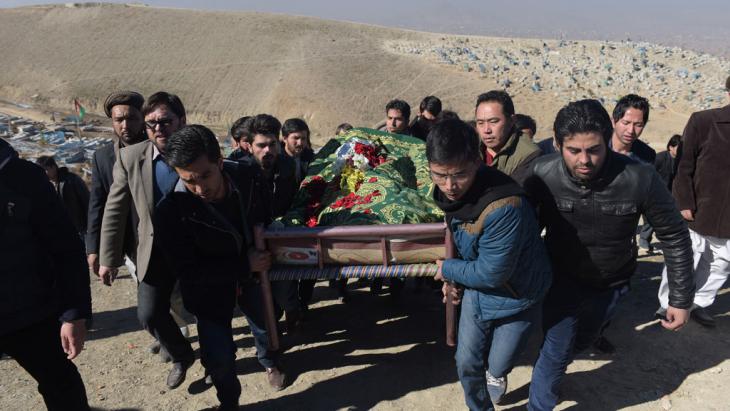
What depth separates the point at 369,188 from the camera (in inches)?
142

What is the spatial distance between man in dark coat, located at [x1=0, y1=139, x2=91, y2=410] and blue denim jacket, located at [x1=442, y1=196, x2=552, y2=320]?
1947 millimetres

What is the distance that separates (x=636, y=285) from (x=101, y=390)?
5.03m

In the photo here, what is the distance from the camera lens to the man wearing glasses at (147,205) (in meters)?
3.23

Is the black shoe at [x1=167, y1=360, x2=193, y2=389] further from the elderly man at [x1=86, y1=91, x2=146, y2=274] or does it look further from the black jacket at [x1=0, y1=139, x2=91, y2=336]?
the black jacket at [x1=0, y1=139, x2=91, y2=336]

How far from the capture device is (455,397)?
3.41 meters

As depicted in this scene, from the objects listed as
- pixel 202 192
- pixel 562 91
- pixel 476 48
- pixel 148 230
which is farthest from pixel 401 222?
pixel 476 48

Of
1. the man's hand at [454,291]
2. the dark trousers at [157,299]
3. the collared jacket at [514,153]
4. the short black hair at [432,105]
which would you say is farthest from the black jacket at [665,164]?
the dark trousers at [157,299]

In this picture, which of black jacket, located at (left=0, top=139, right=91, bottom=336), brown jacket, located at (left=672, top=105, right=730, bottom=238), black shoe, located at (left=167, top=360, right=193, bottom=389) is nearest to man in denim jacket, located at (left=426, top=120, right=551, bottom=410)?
black jacket, located at (left=0, top=139, right=91, bottom=336)

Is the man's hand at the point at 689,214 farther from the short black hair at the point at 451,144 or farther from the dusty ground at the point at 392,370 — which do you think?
the short black hair at the point at 451,144

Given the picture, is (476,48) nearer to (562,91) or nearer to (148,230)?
(562,91)

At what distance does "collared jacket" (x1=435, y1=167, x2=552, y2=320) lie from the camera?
2311 mm

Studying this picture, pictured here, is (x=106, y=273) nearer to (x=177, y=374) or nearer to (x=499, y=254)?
(x=177, y=374)

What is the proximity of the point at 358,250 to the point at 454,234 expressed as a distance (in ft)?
2.32

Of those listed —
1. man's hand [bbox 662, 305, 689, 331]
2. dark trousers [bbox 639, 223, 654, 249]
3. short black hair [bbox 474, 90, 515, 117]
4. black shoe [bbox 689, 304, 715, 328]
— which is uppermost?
short black hair [bbox 474, 90, 515, 117]
